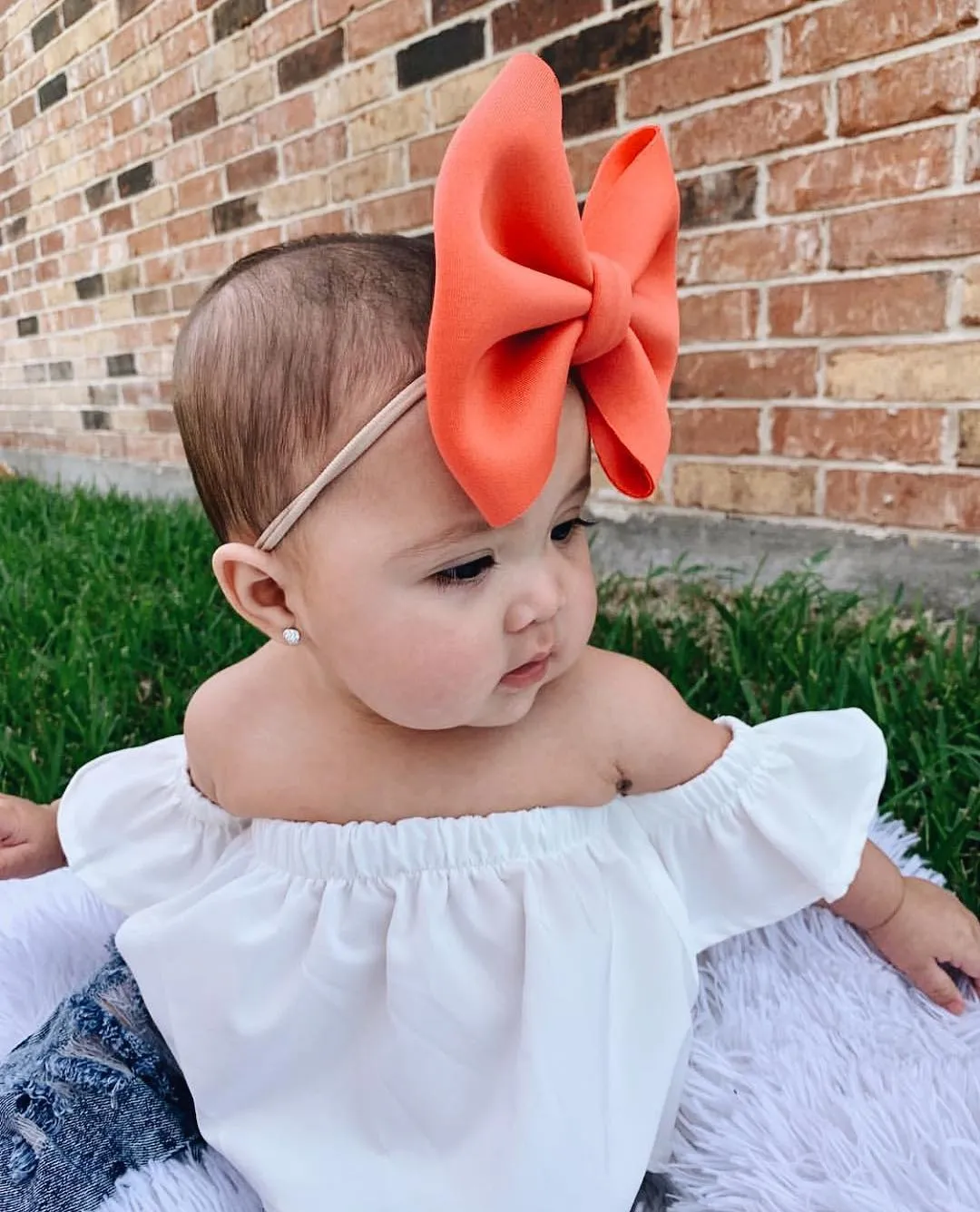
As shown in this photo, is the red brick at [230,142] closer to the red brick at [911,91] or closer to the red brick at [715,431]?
the red brick at [715,431]

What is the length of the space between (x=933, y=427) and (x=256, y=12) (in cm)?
203

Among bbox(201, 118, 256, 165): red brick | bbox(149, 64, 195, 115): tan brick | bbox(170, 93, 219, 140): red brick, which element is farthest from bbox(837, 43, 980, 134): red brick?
bbox(149, 64, 195, 115): tan brick

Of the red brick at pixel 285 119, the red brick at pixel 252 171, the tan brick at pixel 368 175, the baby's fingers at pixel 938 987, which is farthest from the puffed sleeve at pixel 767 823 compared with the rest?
the red brick at pixel 252 171

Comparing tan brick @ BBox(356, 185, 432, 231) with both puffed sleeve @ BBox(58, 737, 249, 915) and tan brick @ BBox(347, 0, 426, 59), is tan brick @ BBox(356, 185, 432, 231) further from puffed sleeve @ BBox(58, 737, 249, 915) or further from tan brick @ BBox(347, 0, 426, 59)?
puffed sleeve @ BBox(58, 737, 249, 915)

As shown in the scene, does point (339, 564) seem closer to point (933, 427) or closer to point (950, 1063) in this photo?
point (950, 1063)

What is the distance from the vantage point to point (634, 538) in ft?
6.83

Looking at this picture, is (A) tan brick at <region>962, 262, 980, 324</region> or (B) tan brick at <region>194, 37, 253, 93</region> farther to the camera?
(B) tan brick at <region>194, 37, 253, 93</region>

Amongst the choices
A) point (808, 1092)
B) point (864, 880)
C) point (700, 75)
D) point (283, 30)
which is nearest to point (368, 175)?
point (283, 30)

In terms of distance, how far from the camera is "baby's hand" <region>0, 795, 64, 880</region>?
109 cm

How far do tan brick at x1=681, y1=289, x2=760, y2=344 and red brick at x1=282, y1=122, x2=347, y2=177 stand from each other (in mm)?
1074

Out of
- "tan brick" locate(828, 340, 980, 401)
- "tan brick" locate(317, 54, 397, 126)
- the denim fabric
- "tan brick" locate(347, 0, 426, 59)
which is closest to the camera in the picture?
the denim fabric

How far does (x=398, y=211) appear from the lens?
2309mm

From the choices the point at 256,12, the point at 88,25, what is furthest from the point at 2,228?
the point at 256,12

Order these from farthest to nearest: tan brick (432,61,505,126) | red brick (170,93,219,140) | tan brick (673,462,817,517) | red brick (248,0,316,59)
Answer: red brick (170,93,219,140) < red brick (248,0,316,59) < tan brick (432,61,505,126) < tan brick (673,462,817,517)
